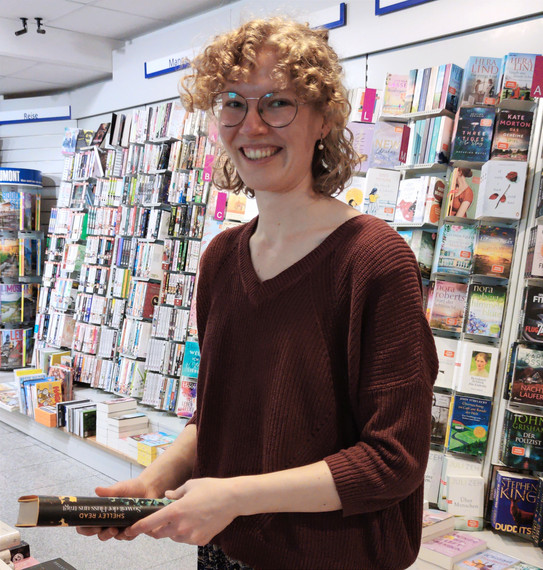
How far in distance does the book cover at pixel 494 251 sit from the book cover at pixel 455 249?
0.24ft

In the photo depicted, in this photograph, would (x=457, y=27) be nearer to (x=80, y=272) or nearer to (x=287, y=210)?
(x=287, y=210)

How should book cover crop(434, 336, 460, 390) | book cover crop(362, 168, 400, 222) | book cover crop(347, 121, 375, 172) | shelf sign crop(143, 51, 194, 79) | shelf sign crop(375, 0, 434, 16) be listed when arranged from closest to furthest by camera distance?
1. book cover crop(434, 336, 460, 390)
2. book cover crop(362, 168, 400, 222)
3. book cover crop(347, 121, 375, 172)
4. shelf sign crop(375, 0, 434, 16)
5. shelf sign crop(143, 51, 194, 79)

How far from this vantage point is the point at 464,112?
356 centimetres

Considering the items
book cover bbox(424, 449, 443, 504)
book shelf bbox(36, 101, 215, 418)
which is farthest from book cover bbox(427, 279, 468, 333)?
book shelf bbox(36, 101, 215, 418)

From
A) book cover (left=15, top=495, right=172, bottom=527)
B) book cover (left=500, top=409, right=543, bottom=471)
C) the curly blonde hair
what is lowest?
book cover (left=500, top=409, right=543, bottom=471)

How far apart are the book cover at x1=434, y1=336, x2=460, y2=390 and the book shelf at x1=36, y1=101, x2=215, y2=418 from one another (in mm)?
2190

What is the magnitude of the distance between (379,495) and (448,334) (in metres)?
2.98

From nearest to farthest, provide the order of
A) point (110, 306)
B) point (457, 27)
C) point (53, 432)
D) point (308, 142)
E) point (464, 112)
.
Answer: point (308, 142), point (464, 112), point (457, 27), point (53, 432), point (110, 306)

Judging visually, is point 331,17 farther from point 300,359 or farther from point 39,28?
point 300,359

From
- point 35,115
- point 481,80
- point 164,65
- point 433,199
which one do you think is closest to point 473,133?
point 481,80

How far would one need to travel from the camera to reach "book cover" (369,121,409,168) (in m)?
3.84

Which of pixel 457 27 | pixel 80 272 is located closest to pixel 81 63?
pixel 80 272

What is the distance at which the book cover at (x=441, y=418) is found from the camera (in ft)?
11.6

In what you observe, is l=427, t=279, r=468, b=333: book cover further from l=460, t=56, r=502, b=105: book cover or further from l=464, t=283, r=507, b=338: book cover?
A: l=460, t=56, r=502, b=105: book cover
